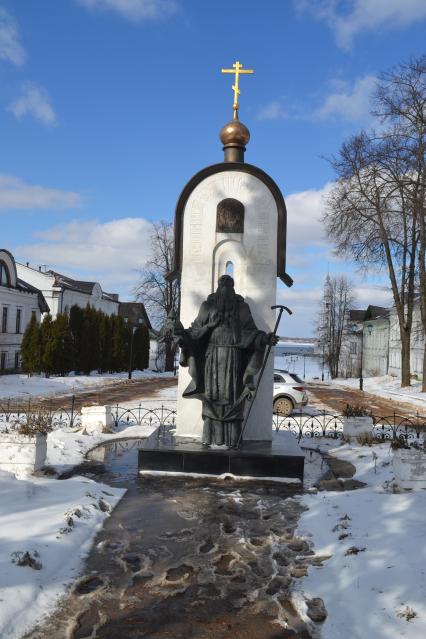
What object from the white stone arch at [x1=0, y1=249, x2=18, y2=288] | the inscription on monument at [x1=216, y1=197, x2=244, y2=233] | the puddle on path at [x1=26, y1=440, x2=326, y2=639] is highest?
the white stone arch at [x1=0, y1=249, x2=18, y2=288]

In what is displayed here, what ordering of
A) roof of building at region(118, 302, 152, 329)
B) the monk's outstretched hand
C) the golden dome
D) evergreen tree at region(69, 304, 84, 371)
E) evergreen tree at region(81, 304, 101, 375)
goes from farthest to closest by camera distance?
roof of building at region(118, 302, 152, 329), evergreen tree at region(81, 304, 101, 375), evergreen tree at region(69, 304, 84, 371), the golden dome, the monk's outstretched hand

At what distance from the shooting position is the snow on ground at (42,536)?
3.57 meters

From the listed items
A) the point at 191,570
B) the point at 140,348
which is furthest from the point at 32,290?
the point at 191,570

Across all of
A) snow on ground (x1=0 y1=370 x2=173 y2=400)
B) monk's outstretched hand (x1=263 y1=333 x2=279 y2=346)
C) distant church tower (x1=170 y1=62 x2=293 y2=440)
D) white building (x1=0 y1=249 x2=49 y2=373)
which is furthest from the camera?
white building (x1=0 y1=249 x2=49 y2=373)

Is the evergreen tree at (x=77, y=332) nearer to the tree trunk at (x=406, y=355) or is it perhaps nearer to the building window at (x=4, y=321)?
the building window at (x=4, y=321)

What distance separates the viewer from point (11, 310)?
117ft

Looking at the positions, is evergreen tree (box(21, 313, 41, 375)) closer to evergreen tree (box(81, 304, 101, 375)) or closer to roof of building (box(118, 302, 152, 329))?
evergreen tree (box(81, 304, 101, 375))

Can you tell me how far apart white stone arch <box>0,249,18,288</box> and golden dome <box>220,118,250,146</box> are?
89.9 ft

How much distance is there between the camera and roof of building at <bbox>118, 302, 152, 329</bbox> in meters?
60.0

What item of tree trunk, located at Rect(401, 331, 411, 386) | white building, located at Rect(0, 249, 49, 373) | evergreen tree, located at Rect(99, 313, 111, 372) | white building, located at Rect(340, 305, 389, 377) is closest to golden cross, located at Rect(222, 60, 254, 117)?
tree trunk, located at Rect(401, 331, 411, 386)

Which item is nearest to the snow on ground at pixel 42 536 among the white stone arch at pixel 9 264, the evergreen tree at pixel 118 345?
the white stone arch at pixel 9 264

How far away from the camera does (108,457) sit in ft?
29.1

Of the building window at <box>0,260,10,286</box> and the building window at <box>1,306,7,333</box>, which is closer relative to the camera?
the building window at <box>0,260,10,286</box>

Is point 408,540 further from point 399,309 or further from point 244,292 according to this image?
point 399,309
